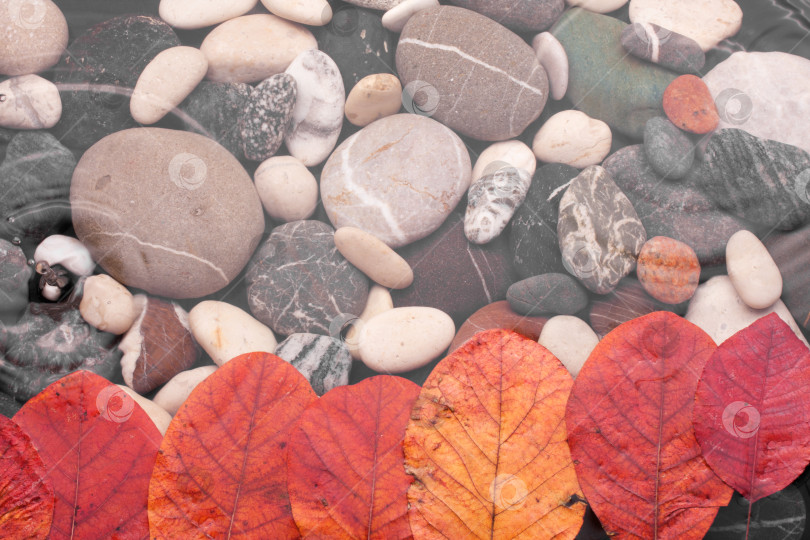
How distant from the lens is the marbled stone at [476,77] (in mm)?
594

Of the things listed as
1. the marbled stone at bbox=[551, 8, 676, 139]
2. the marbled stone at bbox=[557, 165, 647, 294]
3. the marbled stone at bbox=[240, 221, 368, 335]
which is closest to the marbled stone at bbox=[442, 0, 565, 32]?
the marbled stone at bbox=[551, 8, 676, 139]

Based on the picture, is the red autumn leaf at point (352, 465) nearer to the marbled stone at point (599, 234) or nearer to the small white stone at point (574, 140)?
the marbled stone at point (599, 234)

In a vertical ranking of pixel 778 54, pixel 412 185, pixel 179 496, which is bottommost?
pixel 179 496

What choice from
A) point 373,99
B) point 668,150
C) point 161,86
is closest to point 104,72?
point 161,86

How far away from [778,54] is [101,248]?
790 millimetres

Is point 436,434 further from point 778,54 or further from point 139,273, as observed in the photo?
point 778,54

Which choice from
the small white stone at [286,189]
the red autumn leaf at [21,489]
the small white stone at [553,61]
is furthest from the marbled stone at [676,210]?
the red autumn leaf at [21,489]

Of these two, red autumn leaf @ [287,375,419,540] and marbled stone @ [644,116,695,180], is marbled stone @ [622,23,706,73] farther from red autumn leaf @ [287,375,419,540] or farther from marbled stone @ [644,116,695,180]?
red autumn leaf @ [287,375,419,540]

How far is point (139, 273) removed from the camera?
0.55m

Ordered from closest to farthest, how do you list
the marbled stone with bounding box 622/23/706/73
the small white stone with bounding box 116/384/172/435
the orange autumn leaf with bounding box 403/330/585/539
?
the orange autumn leaf with bounding box 403/330/585/539, the small white stone with bounding box 116/384/172/435, the marbled stone with bounding box 622/23/706/73

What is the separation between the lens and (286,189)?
59 centimetres

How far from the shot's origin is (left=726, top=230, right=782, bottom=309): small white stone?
0.49 metres

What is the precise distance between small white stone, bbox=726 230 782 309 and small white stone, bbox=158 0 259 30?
24.2 inches

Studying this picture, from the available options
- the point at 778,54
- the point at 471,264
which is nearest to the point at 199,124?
the point at 471,264
